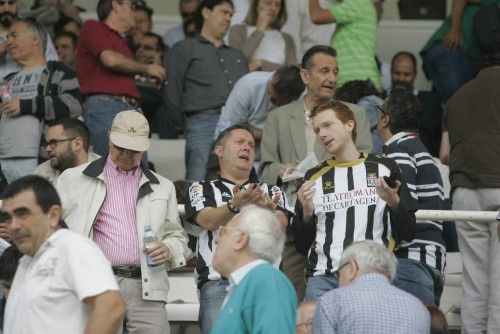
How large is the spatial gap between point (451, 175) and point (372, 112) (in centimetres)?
167

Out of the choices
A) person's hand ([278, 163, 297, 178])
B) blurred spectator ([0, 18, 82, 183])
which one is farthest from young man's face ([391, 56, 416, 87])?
person's hand ([278, 163, 297, 178])

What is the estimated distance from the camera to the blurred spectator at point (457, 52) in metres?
15.2

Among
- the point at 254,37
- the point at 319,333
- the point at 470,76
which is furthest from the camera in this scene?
the point at 470,76

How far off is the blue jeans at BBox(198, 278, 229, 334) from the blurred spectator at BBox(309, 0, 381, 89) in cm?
426

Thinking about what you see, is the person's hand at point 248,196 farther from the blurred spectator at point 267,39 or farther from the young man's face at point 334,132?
the blurred spectator at point 267,39

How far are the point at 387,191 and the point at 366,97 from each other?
3.02 meters

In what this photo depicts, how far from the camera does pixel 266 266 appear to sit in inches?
303

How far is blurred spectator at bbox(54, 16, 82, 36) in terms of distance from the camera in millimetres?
15281

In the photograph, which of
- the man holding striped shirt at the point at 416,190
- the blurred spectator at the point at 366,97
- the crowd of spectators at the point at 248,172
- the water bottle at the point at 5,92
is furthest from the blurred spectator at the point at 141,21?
the man holding striped shirt at the point at 416,190

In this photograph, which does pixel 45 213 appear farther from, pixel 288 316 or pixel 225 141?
pixel 225 141

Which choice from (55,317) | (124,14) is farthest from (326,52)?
(55,317)

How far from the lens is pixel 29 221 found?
7.84 meters

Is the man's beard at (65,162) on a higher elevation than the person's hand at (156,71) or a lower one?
lower

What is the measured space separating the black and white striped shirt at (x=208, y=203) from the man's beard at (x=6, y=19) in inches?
171
